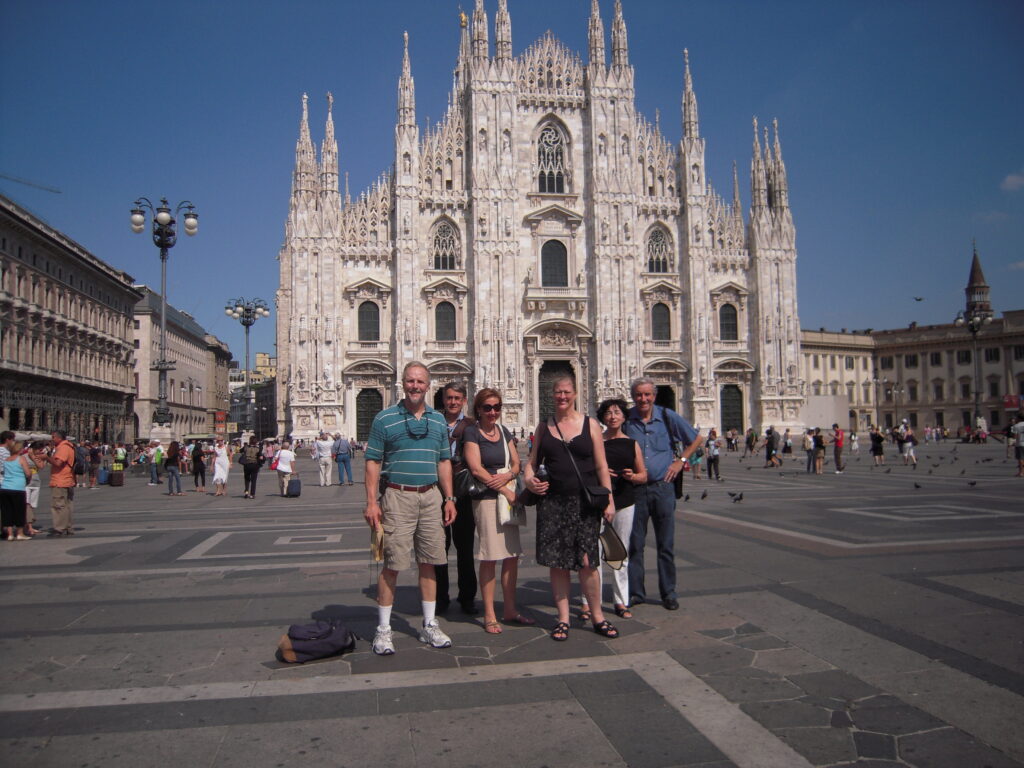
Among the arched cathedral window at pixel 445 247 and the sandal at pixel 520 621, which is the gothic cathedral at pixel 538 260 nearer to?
the arched cathedral window at pixel 445 247

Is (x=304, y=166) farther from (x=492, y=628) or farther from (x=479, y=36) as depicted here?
(x=492, y=628)

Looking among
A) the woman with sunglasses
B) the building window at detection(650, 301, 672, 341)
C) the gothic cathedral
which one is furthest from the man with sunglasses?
the building window at detection(650, 301, 672, 341)

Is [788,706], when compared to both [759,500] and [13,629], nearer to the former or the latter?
[13,629]

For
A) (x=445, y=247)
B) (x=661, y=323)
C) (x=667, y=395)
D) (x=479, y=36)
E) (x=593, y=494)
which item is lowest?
(x=593, y=494)

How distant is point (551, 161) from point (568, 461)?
1469 inches

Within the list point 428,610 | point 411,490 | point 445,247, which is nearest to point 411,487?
point 411,490

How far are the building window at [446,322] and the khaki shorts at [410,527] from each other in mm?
34077

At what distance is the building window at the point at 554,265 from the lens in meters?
39.9

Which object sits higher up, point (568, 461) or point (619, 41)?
point (619, 41)

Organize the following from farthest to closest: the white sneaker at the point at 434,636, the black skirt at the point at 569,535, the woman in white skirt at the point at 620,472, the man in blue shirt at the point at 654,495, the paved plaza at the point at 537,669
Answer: the man in blue shirt at the point at 654,495 < the woman in white skirt at the point at 620,472 < the black skirt at the point at 569,535 < the white sneaker at the point at 434,636 < the paved plaza at the point at 537,669

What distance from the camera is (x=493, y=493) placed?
17.4ft

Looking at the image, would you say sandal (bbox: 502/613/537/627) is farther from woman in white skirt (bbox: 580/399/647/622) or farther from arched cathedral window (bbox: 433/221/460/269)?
arched cathedral window (bbox: 433/221/460/269)

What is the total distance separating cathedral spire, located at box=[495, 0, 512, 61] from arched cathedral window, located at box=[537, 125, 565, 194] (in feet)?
13.9

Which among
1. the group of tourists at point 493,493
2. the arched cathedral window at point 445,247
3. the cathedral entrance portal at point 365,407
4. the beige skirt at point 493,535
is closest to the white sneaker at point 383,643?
the group of tourists at point 493,493
